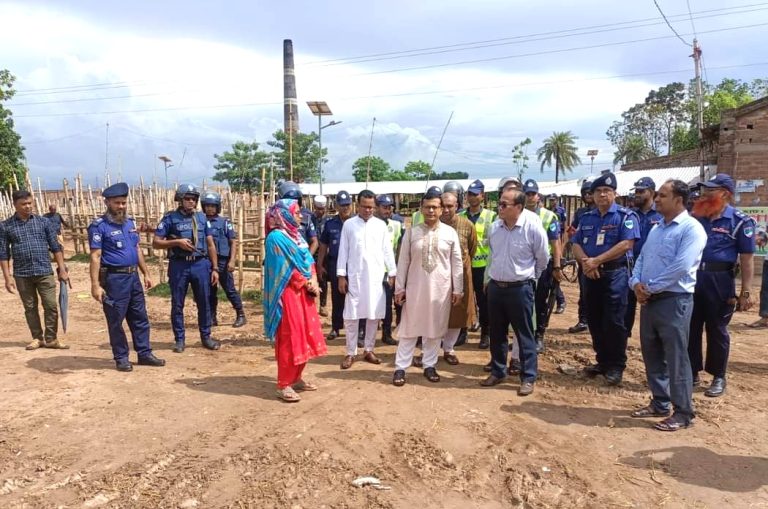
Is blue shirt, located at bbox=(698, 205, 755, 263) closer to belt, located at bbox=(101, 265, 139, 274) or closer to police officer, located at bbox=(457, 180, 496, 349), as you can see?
police officer, located at bbox=(457, 180, 496, 349)

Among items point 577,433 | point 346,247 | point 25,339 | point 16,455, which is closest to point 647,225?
point 577,433

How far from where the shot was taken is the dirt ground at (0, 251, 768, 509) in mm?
2930

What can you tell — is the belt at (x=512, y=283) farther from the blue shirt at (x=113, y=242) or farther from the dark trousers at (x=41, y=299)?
the dark trousers at (x=41, y=299)

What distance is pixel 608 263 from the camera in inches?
175

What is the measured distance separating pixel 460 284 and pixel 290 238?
1.54 metres

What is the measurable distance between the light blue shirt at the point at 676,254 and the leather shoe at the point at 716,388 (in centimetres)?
130

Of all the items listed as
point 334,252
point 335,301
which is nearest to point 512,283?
point 335,301

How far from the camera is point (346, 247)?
515 cm

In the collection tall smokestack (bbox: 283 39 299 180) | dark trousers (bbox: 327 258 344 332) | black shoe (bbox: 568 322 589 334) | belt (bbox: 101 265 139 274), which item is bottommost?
black shoe (bbox: 568 322 589 334)

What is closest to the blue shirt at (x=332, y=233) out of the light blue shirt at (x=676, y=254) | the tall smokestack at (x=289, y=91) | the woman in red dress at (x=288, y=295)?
the woman in red dress at (x=288, y=295)

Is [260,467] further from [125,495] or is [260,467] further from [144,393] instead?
[144,393]

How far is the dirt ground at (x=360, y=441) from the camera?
115 inches

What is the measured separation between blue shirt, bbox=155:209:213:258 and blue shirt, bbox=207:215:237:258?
84 centimetres

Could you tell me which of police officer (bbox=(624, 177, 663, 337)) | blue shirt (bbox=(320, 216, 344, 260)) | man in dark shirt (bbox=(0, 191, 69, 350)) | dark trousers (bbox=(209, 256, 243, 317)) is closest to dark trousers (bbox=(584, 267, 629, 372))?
police officer (bbox=(624, 177, 663, 337))
